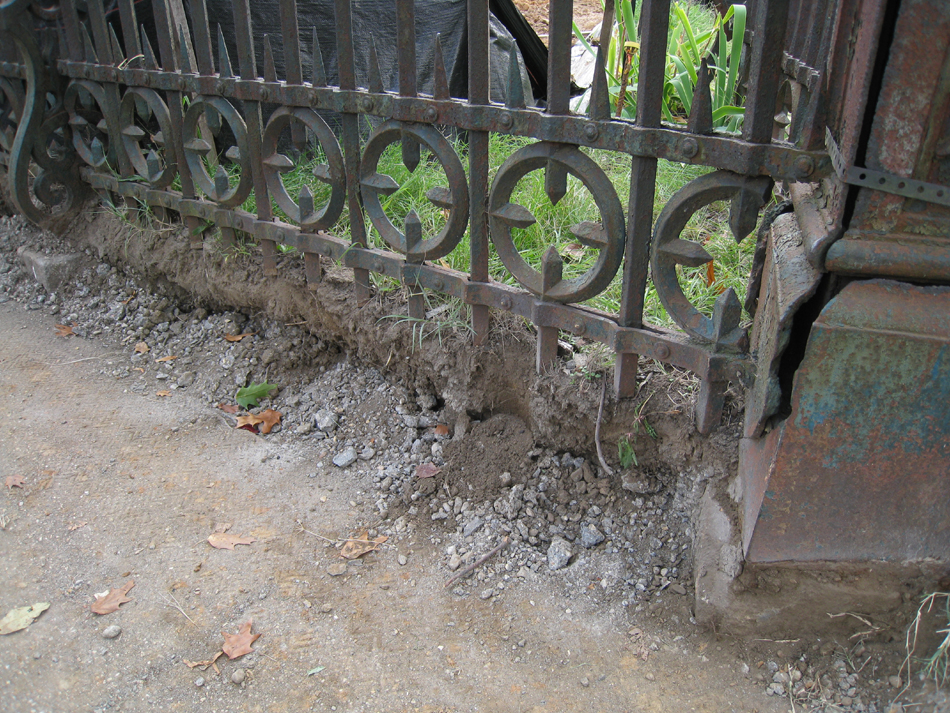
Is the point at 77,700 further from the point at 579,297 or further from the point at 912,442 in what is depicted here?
the point at 912,442

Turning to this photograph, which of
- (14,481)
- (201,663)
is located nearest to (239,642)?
(201,663)

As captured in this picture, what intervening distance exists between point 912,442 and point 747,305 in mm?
657

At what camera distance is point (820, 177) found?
167 centimetres

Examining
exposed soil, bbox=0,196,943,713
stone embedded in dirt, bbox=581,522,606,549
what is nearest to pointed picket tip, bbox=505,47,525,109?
exposed soil, bbox=0,196,943,713

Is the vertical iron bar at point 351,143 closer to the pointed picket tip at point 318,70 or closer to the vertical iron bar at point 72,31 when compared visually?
the pointed picket tip at point 318,70

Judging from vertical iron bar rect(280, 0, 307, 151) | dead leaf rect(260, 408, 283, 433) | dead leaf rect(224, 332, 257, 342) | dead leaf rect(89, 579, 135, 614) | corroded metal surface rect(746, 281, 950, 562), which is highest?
vertical iron bar rect(280, 0, 307, 151)

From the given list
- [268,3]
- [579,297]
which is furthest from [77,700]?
[268,3]

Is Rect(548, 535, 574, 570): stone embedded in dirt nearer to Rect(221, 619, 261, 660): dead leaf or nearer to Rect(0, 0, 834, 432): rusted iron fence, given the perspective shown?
Rect(0, 0, 834, 432): rusted iron fence

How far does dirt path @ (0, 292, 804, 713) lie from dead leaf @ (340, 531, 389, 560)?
3 centimetres

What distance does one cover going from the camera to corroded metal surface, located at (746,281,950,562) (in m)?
1.52

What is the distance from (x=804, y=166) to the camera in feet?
5.43

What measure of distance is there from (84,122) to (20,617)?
251cm

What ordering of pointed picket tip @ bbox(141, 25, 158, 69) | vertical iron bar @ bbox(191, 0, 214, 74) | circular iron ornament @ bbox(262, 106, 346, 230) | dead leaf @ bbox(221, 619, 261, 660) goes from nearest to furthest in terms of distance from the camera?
dead leaf @ bbox(221, 619, 261, 660) → circular iron ornament @ bbox(262, 106, 346, 230) → vertical iron bar @ bbox(191, 0, 214, 74) → pointed picket tip @ bbox(141, 25, 158, 69)

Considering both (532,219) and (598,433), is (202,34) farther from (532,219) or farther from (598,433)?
(598,433)
